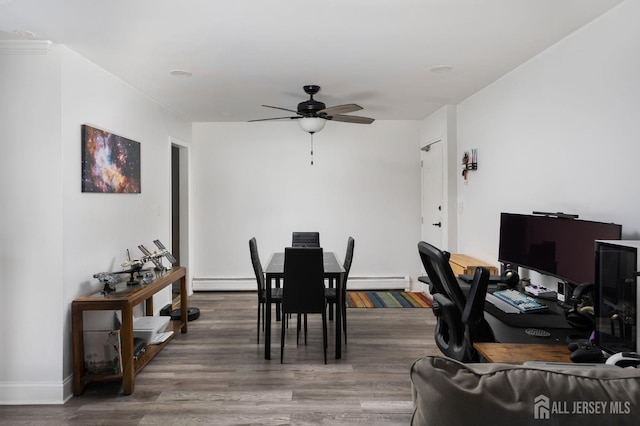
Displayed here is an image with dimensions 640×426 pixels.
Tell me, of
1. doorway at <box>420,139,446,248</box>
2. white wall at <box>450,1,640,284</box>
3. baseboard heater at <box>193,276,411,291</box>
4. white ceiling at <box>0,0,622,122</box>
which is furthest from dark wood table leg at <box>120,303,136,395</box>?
doorway at <box>420,139,446,248</box>

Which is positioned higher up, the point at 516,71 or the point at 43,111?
the point at 516,71

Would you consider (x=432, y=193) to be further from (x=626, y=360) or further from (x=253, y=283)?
(x=626, y=360)

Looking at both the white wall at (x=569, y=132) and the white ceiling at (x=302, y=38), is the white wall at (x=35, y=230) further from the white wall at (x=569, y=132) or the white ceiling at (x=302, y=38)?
the white wall at (x=569, y=132)

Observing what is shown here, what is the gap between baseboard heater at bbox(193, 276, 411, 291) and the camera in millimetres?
5836

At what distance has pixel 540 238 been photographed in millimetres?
2734

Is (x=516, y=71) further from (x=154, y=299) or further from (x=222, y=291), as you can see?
(x=222, y=291)

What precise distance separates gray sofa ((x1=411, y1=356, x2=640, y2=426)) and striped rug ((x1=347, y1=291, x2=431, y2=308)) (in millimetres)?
4266

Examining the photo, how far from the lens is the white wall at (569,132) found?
2266 mm

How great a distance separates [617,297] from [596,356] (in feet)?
0.86

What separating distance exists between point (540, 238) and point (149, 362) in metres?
3.16

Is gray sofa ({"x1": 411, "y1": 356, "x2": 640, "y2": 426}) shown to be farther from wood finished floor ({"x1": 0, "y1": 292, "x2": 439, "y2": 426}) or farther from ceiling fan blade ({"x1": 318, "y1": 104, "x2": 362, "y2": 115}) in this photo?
ceiling fan blade ({"x1": 318, "y1": 104, "x2": 362, "y2": 115})

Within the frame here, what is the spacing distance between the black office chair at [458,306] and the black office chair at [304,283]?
1.15 meters

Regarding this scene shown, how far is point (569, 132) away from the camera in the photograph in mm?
2764

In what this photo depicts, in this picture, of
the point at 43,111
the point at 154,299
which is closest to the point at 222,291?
the point at 154,299
